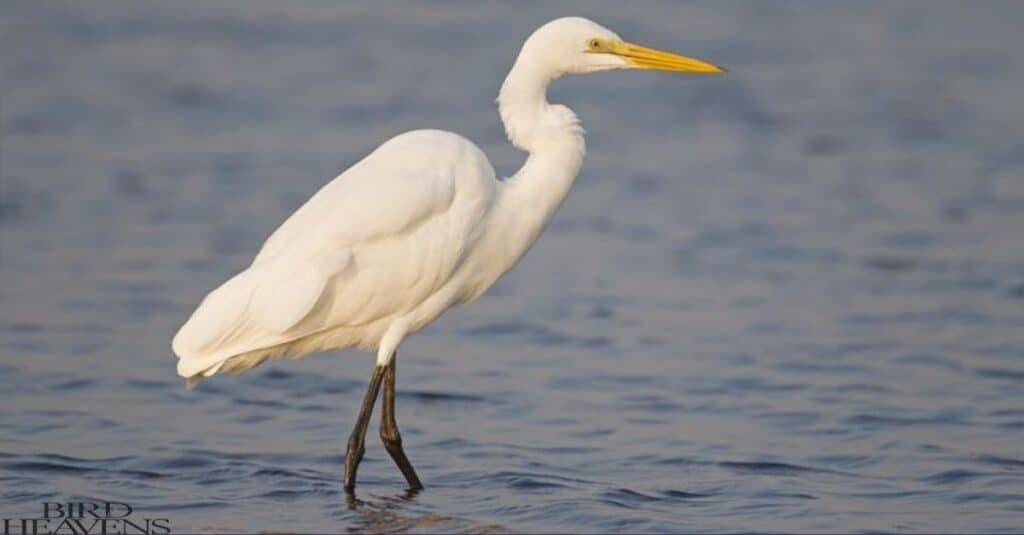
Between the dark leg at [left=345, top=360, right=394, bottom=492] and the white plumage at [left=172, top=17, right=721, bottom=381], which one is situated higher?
the white plumage at [left=172, top=17, right=721, bottom=381]

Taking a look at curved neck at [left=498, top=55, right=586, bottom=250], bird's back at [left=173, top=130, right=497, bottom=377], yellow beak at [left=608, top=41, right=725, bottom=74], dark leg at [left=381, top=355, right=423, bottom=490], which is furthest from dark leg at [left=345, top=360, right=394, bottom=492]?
yellow beak at [left=608, top=41, right=725, bottom=74]

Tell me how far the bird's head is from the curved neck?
2.6 inches

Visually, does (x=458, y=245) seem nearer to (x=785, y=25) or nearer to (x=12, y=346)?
(x=12, y=346)

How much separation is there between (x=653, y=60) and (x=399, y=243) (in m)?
1.47

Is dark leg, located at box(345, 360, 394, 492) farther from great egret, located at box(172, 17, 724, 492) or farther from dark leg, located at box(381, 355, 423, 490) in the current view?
dark leg, located at box(381, 355, 423, 490)

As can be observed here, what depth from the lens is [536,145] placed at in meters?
7.99

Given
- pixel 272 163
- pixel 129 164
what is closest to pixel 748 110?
Result: pixel 272 163

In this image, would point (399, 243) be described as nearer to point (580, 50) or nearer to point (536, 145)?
point (536, 145)

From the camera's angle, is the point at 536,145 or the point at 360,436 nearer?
the point at 360,436

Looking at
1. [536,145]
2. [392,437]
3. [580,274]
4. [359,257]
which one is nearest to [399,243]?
[359,257]

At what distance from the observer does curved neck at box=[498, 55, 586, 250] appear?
794 centimetres

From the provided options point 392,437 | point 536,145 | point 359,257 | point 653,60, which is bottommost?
point 392,437

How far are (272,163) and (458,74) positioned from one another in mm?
3742

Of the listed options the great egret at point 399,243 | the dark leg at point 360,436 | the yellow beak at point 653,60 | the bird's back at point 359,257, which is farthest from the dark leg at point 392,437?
the yellow beak at point 653,60
